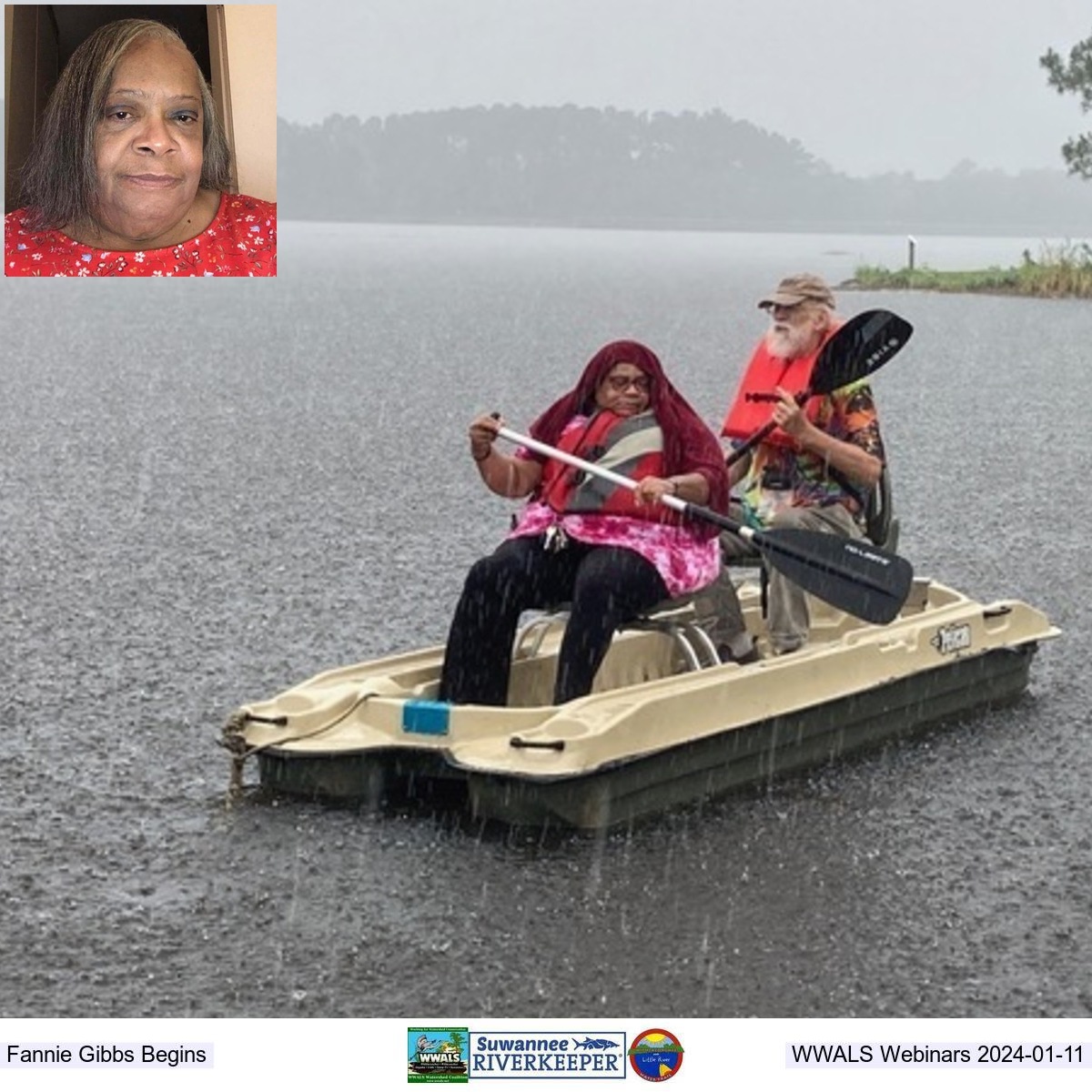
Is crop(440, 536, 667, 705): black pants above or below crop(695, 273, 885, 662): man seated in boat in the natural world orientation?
below

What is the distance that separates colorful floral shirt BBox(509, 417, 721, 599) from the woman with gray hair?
2299 mm

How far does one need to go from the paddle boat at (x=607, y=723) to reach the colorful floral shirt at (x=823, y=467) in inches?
19.8

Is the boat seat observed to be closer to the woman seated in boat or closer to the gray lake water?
the woman seated in boat

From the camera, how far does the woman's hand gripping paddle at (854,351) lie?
30.5ft

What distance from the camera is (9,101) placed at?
10195 mm

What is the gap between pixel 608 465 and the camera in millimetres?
8781

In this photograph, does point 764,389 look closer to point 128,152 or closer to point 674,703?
point 674,703

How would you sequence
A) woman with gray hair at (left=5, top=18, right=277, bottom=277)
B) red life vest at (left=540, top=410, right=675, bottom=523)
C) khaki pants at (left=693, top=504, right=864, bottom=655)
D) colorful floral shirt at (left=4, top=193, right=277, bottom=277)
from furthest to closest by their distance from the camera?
colorful floral shirt at (left=4, top=193, right=277, bottom=277), woman with gray hair at (left=5, top=18, right=277, bottom=277), khaki pants at (left=693, top=504, right=864, bottom=655), red life vest at (left=540, top=410, right=675, bottom=523)

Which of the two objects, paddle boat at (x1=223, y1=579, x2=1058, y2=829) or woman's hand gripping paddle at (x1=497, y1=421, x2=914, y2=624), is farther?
woman's hand gripping paddle at (x1=497, y1=421, x2=914, y2=624)

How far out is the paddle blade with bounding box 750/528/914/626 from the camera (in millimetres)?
9000

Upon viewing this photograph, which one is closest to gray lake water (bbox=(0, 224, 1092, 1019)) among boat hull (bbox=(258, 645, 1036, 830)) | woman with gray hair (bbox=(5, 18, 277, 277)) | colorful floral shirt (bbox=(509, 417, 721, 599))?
boat hull (bbox=(258, 645, 1036, 830))
